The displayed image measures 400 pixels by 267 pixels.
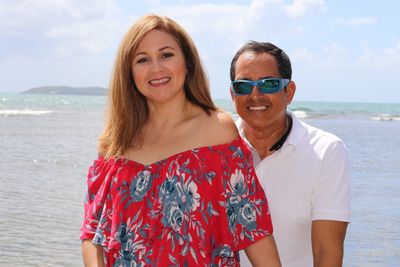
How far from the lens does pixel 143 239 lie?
279 centimetres

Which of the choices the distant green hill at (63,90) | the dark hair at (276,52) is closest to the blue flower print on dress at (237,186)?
the dark hair at (276,52)

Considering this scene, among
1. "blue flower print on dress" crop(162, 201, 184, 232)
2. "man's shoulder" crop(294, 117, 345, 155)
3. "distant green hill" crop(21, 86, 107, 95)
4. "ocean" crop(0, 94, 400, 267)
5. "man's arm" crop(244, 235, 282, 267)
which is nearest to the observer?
"blue flower print on dress" crop(162, 201, 184, 232)

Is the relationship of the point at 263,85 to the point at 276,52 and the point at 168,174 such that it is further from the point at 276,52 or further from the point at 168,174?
the point at 168,174

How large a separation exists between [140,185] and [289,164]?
92cm

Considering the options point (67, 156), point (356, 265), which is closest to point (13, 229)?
point (356, 265)

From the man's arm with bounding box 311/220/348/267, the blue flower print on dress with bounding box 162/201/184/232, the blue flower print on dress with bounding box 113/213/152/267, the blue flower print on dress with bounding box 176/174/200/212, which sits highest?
the blue flower print on dress with bounding box 176/174/200/212

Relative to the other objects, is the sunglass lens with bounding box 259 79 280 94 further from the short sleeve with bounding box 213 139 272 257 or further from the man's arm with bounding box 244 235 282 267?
the man's arm with bounding box 244 235 282 267

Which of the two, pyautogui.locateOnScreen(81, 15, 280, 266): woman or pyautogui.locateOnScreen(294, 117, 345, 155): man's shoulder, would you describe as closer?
pyautogui.locateOnScreen(81, 15, 280, 266): woman

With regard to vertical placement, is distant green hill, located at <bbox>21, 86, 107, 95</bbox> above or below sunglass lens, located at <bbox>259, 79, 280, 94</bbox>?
below

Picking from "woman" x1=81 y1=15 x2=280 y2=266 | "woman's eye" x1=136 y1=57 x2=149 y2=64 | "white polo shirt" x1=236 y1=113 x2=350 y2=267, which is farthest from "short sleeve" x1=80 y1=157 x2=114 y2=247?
"white polo shirt" x1=236 y1=113 x2=350 y2=267

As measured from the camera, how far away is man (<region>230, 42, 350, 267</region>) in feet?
10.7

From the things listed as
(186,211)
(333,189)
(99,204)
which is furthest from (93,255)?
(333,189)

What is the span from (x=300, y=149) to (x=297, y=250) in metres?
0.52

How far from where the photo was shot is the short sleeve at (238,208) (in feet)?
9.16
